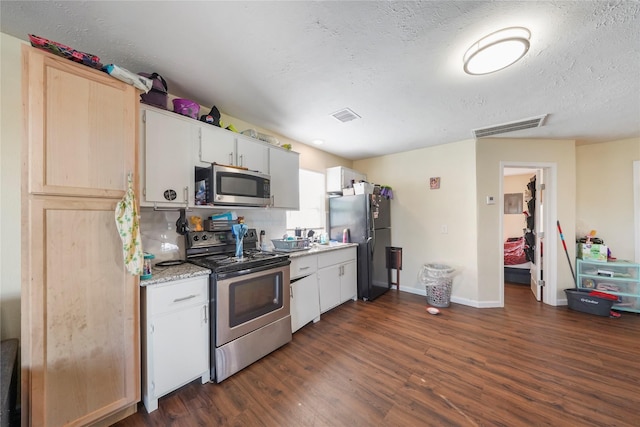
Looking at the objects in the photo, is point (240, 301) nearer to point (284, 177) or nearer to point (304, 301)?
point (304, 301)

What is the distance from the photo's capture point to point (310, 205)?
141 inches

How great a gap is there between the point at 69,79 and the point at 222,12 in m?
0.90

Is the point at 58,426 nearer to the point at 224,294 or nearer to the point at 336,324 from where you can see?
the point at 224,294

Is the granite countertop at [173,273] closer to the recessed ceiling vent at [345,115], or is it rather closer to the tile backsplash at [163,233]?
the tile backsplash at [163,233]

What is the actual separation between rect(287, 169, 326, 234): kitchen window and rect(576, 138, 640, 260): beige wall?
396 centimetres

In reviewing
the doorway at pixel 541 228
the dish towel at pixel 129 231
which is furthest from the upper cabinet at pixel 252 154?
the doorway at pixel 541 228

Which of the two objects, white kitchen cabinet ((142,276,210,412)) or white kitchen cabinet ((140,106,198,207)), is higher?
white kitchen cabinet ((140,106,198,207))

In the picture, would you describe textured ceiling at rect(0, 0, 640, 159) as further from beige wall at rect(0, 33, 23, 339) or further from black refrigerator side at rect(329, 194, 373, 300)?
black refrigerator side at rect(329, 194, 373, 300)

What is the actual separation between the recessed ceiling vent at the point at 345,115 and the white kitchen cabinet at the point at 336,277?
1.60 m

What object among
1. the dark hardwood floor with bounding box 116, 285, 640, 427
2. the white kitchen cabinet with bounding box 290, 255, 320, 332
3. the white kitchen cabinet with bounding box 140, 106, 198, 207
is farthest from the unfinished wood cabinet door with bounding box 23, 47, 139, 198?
the white kitchen cabinet with bounding box 290, 255, 320, 332

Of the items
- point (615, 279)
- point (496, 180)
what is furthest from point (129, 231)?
point (615, 279)

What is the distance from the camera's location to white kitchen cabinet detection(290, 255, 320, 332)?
2.39 m

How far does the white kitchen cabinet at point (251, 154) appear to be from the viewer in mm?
2250

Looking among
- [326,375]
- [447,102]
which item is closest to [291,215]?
[326,375]
